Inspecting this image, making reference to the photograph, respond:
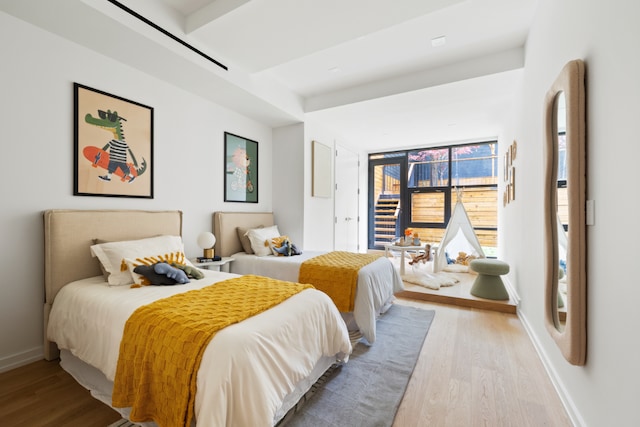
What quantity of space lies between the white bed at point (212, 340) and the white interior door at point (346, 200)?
324 centimetres

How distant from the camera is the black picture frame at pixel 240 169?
3748mm

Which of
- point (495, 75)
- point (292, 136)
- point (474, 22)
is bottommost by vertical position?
point (292, 136)

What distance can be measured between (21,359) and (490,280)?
4403mm

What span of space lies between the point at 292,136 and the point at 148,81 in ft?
6.57

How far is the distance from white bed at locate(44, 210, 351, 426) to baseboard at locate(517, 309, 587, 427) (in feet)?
4.05

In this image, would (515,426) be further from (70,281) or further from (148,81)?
(148,81)

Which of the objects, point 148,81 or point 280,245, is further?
point 280,245

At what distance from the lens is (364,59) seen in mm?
3150

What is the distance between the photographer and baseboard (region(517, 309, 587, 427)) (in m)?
1.50

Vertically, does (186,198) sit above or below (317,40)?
below

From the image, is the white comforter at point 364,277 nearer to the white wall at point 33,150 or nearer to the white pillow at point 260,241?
the white pillow at point 260,241

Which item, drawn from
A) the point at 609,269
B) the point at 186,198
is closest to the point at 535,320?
the point at 609,269

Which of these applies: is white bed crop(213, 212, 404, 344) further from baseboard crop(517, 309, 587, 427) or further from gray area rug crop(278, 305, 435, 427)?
baseboard crop(517, 309, 587, 427)

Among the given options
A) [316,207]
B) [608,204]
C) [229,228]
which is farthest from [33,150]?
[608,204]
